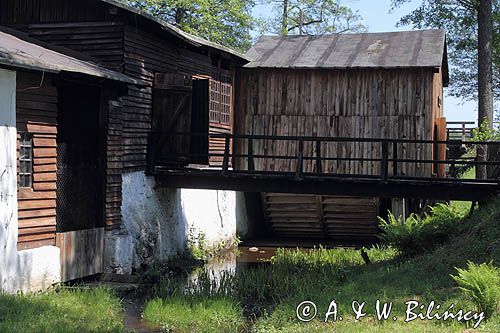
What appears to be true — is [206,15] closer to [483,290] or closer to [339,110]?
[339,110]

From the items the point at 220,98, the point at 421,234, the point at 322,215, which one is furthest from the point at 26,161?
the point at 322,215

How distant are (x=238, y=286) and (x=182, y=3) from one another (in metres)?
19.1

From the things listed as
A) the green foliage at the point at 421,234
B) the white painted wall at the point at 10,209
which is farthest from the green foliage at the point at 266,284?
the white painted wall at the point at 10,209

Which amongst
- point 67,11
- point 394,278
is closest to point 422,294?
point 394,278

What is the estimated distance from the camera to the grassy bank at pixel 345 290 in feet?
30.5

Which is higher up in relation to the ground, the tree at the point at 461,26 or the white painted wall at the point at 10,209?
the tree at the point at 461,26

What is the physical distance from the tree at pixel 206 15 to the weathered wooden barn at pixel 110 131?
1299 centimetres

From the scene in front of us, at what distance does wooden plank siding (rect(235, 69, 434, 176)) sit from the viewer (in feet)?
64.0

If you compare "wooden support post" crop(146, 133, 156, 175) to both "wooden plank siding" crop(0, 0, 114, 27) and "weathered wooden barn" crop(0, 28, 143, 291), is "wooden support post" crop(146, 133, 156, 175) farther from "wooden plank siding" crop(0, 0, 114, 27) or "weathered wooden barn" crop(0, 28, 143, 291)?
"wooden plank siding" crop(0, 0, 114, 27)

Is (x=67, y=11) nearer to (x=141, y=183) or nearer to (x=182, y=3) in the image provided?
(x=141, y=183)

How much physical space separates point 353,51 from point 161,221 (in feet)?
27.5

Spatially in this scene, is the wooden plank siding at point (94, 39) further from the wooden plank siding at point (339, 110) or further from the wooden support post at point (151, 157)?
the wooden plank siding at point (339, 110)

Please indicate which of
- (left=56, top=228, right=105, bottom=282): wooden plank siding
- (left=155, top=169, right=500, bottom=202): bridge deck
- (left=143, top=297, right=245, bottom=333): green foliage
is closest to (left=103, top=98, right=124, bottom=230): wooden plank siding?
(left=56, top=228, right=105, bottom=282): wooden plank siding

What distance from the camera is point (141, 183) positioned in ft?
51.9
